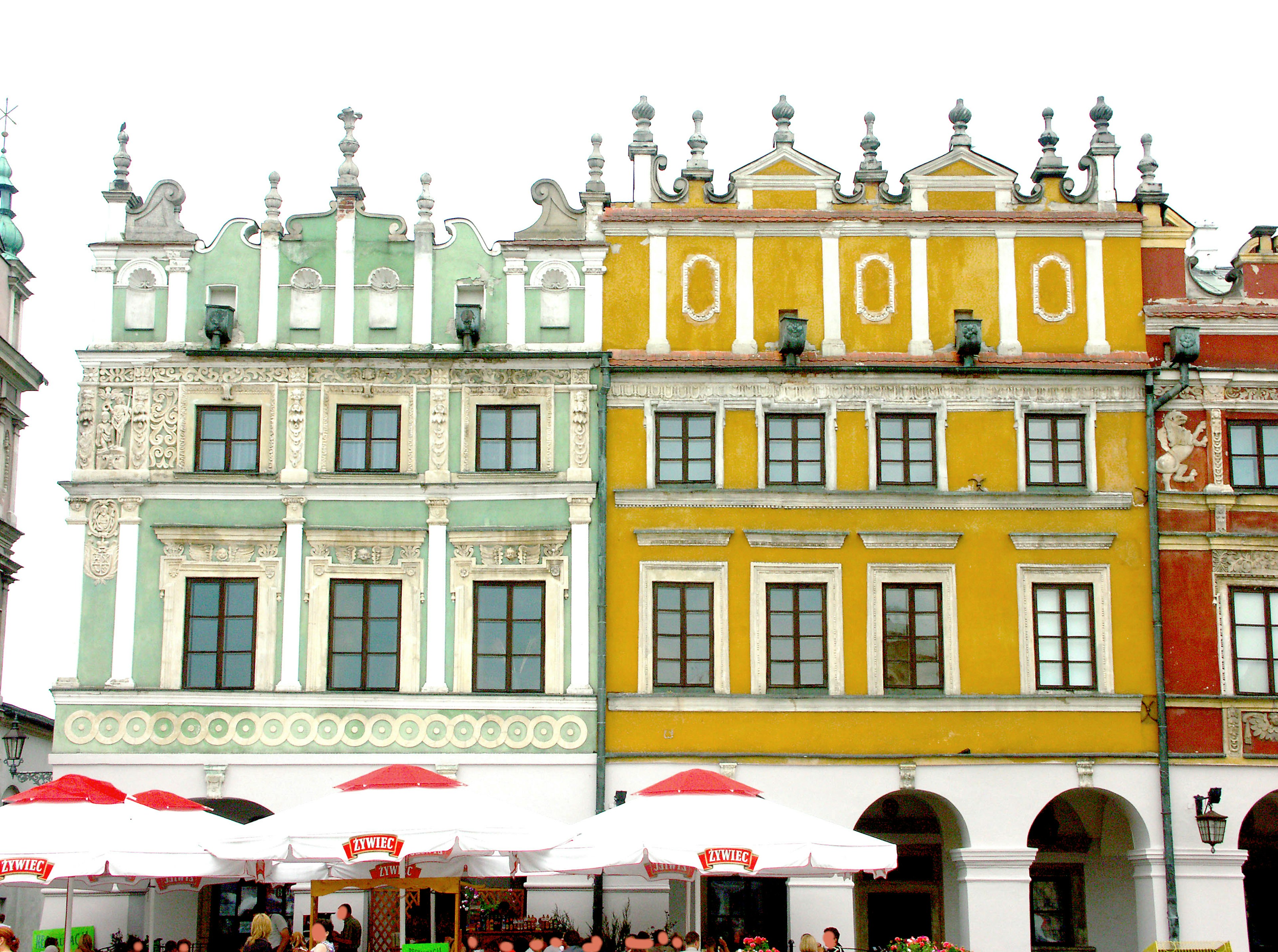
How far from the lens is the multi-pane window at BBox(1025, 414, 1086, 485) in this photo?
24688 millimetres

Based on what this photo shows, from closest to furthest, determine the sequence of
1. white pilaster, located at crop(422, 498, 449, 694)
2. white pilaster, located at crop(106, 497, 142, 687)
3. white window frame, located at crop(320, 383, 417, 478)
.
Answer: white pilaster, located at crop(106, 497, 142, 687) → white pilaster, located at crop(422, 498, 449, 694) → white window frame, located at crop(320, 383, 417, 478)

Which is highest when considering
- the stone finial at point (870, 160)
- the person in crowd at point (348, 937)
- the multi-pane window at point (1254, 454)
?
the stone finial at point (870, 160)

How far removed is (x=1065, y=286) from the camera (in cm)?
2530

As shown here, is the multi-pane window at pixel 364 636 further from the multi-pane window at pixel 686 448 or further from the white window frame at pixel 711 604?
the multi-pane window at pixel 686 448

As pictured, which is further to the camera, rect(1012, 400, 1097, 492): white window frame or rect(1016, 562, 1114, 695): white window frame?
rect(1012, 400, 1097, 492): white window frame

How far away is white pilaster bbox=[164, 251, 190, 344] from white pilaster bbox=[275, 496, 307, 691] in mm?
3153

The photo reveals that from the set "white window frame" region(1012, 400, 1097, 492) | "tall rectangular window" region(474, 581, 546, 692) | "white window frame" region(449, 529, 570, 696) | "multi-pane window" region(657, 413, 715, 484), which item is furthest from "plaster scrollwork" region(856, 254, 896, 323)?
"tall rectangular window" region(474, 581, 546, 692)

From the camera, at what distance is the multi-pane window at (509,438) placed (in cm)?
2447

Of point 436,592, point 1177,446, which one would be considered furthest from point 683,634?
point 1177,446

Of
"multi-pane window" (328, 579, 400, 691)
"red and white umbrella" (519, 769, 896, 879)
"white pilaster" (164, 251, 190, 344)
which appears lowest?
"red and white umbrella" (519, 769, 896, 879)

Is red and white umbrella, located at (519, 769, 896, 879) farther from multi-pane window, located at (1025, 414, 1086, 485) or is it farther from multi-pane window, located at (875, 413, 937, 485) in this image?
multi-pane window, located at (1025, 414, 1086, 485)

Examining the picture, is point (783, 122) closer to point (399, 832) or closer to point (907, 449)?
point (907, 449)

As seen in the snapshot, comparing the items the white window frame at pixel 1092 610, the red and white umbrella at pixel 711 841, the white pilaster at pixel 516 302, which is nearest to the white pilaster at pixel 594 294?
the white pilaster at pixel 516 302

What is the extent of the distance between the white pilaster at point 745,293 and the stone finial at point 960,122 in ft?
11.9
